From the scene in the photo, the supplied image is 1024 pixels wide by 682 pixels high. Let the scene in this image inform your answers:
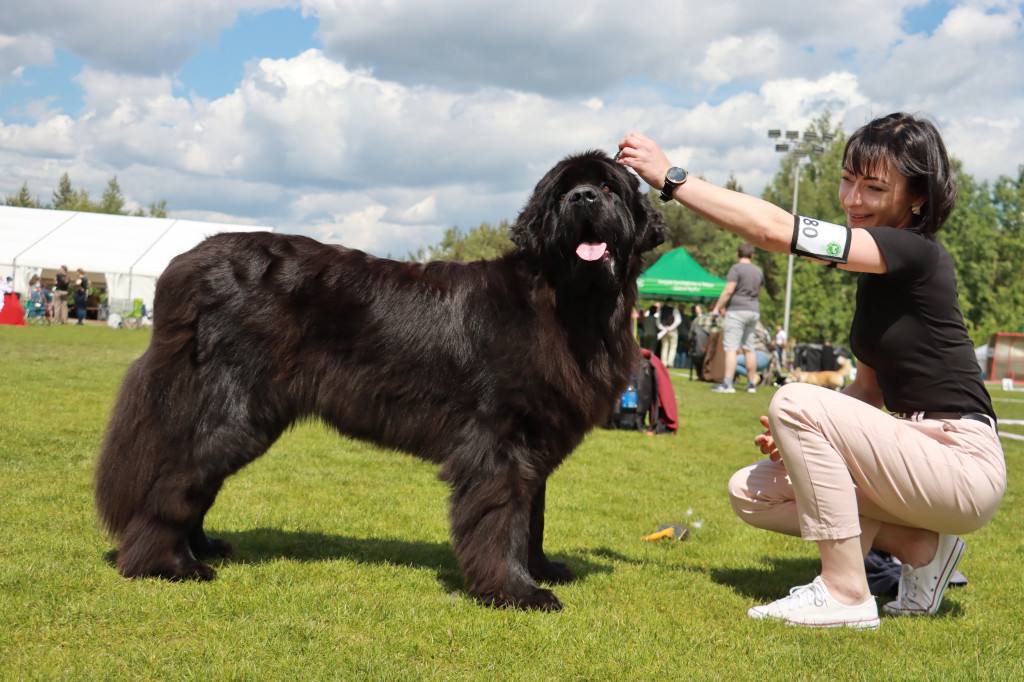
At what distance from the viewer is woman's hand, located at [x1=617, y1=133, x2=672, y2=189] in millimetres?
2971

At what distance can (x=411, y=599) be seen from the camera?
306cm

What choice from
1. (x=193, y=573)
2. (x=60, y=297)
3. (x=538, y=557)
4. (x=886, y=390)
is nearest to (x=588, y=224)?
(x=886, y=390)

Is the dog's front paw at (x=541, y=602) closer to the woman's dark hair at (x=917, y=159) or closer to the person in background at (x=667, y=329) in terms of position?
the woman's dark hair at (x=917, y=159)

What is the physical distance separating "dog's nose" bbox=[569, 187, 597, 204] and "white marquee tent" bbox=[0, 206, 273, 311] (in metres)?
29.6

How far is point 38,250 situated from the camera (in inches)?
1209

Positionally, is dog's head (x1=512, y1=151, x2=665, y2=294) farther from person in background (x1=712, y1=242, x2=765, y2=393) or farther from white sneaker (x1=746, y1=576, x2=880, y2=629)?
person in background (x1=712, y1=242, x2=765, y2=393)

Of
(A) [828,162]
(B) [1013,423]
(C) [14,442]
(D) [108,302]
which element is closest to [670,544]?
(C) [14,442]

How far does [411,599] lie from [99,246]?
33.5 meters

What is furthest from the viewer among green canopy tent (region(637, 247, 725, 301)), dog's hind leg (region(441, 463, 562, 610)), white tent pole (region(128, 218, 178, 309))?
white tent pole (region(128, 218, 178, 309))

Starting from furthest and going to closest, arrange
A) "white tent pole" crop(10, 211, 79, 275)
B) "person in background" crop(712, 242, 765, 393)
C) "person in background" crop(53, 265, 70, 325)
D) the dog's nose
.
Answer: "white tent pole" crop(10, 211, 79, 275) < "person in background" crop(53, 265, 70, 325) < "person in background" crop(712, 242, 765, 393) < the dog's nose

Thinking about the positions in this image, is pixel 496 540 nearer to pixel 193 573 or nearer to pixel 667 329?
pixel 193 573

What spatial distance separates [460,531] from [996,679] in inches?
75.2

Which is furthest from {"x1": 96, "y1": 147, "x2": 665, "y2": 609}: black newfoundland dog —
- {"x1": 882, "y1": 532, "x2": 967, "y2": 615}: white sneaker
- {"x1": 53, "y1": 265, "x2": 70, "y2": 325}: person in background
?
{"x1": 53, "y1": 265, "x2": 70, "y2": 325}: person in background

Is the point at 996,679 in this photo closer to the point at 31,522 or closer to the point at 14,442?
the point at 31,522
